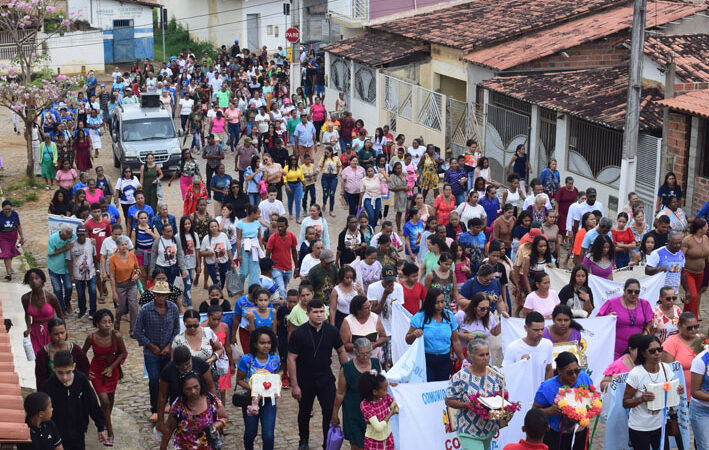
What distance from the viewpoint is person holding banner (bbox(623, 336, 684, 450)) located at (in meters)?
9.41

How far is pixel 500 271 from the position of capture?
13.4 m

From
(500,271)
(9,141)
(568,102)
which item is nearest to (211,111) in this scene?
(9,141)

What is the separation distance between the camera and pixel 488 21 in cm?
3028

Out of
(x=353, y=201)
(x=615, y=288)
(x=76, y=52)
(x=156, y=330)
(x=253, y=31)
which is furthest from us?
(x=253, y=31)

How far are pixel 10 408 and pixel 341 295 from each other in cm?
508

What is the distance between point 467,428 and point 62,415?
354 cm

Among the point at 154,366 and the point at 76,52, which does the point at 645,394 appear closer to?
the point at 154,366

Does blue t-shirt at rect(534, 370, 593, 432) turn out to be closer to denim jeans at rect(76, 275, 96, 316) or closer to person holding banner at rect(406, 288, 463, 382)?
person holding banner at rect(406, 288, 463, 382)

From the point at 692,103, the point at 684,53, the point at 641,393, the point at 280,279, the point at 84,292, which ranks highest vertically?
the point at 684,53

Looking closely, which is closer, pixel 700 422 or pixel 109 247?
pixel 700 422

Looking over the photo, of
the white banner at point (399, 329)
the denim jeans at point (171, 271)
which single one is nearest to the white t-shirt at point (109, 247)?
the denim jeans at point (171, 271)

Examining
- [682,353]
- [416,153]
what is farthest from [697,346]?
[416,153]

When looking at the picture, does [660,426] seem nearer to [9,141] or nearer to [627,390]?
[627,390]

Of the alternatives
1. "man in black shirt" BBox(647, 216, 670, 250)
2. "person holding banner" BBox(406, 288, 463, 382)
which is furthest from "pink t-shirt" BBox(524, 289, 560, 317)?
"man in black shirt" BBox(647, 216, 670, 250)
